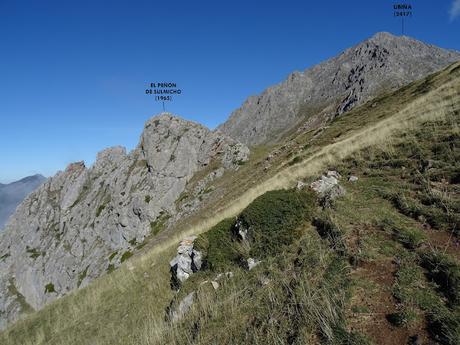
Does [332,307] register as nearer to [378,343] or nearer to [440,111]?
[378,343]

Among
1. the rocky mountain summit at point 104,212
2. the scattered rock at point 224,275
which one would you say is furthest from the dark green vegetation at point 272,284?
the rocky mountain summit at point 104,212

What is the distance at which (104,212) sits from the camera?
98.6 metres

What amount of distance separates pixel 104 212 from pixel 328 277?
334 feet

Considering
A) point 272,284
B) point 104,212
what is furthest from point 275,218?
point 104,212

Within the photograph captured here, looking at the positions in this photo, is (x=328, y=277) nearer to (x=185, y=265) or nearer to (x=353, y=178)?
(x=185, y=265)

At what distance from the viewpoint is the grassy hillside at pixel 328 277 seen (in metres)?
5.86

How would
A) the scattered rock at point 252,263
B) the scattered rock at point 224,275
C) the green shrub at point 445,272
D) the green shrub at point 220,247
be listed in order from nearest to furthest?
1. the green shrub at point 445,272
2. the scattered rock at point 252,263
3. the scattered rock at point 224,275
4. the green shrub at point 220,247

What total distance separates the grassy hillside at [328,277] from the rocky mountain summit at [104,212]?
64450mm

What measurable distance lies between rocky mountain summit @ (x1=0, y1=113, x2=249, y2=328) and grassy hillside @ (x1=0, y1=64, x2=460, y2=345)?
64.5m

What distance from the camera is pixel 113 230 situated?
92.1m

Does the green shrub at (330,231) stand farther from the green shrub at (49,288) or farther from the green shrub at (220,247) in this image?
the green shrub at (49,288)

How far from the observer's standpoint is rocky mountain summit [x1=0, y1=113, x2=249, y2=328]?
3413 inches

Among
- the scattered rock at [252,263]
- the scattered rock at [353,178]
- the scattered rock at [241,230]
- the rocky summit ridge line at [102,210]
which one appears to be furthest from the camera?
the rocky summit ridge line at [102,210]

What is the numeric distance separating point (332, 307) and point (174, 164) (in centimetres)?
8720
